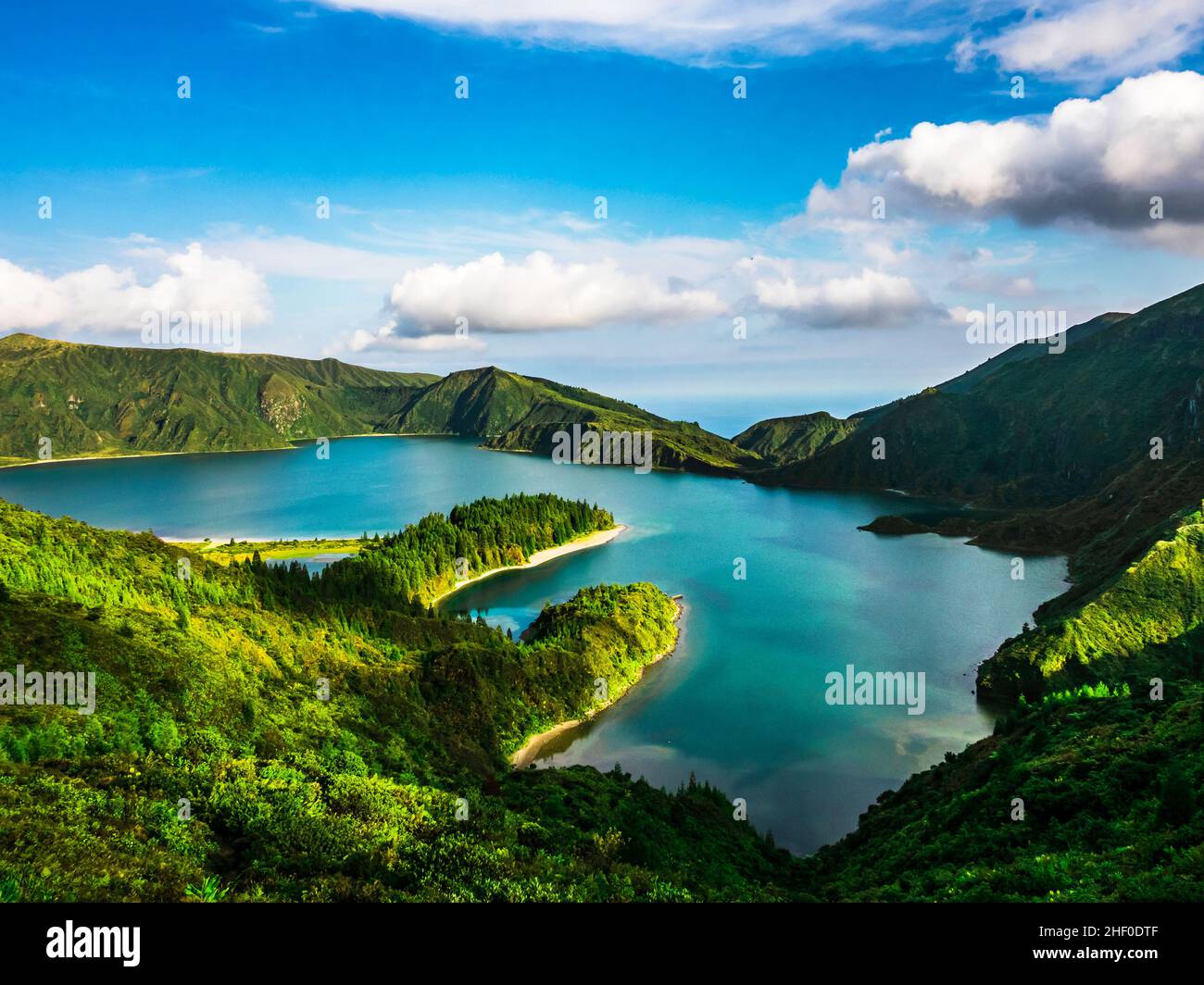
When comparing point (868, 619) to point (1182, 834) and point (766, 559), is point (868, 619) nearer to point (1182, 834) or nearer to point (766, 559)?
point (766, 559)

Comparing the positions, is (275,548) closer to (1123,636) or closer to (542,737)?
(542,737)

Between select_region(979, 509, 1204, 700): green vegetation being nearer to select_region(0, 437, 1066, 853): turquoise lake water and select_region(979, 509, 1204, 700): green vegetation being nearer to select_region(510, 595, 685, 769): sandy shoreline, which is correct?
select_region(0, 437, 1066, 853): turquoise lake water

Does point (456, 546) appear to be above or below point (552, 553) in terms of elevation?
above

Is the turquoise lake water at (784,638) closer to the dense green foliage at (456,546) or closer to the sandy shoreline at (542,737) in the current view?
the sandy shoreline at (542,737)

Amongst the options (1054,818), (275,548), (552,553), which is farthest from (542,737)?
(275,548)

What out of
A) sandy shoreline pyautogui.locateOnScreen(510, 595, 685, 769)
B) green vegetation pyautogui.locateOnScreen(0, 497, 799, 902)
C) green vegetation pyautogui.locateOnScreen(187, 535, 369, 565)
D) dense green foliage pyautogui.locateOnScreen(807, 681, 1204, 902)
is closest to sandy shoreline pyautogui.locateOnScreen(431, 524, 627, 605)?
green vegetation pyautogui.locateOnScreen(187, 535, 369, 565)

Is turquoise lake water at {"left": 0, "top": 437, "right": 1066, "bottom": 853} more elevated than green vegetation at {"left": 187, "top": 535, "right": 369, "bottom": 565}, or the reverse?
green vegetation at {"left": 187, "top": 535, "right": 369, "bottom": 565}

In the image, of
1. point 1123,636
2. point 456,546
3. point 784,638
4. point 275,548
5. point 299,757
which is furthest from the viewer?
point 275,548
